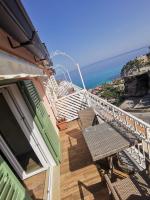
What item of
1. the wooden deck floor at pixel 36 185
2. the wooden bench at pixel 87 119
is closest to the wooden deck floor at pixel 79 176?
the wooden deck floor at pixel 36 185

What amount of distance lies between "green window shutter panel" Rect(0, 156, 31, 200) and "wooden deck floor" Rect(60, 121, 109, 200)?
183cm

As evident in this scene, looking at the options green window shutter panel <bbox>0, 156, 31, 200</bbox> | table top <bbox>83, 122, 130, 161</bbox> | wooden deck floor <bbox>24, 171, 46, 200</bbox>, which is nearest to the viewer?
green window shutter panel <bbox>0, 156, 31, 200</bbox>

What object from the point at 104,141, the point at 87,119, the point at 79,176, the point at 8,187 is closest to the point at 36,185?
the point at 79,176

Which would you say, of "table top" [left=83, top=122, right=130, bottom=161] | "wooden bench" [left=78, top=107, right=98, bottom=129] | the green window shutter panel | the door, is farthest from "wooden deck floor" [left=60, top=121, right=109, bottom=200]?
the green window shutter panel

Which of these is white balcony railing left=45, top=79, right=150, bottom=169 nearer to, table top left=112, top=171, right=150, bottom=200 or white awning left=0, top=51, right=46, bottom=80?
table top left=112, top=171, right=150, bottom=200

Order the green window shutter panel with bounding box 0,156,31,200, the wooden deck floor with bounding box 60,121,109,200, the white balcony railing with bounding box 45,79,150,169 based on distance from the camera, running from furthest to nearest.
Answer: the wooden deck floor with bounding box 60,121,109,200
the white balcony railing with bounding box 45,79,150,169
the green window shutter panel with bounding box 0,156,31,200

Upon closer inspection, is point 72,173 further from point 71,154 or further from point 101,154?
point 101,154

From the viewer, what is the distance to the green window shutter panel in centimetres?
193

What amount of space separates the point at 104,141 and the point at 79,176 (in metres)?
1.52

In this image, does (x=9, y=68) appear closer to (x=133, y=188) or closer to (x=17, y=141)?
(x=133, y=188)

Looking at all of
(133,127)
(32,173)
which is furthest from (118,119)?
(32,173)

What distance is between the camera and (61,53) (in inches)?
335

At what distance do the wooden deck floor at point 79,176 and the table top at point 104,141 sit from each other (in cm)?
98

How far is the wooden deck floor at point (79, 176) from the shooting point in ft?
12.8
